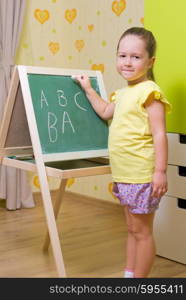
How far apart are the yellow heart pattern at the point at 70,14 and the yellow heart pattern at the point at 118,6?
1.54 feet

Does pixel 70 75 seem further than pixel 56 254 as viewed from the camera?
Yes

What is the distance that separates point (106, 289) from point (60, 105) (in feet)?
2.54

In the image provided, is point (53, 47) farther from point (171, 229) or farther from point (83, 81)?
point (171, 229)

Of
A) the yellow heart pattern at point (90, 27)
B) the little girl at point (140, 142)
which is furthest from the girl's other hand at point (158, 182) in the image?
the yellow heart pattern at point (90, 27)

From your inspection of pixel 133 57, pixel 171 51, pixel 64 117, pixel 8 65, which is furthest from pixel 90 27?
pixel 133 57

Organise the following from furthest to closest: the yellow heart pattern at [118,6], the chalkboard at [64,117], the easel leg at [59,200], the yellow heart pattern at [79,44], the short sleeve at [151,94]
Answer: the yellow heart pattern at [79,44], the yellow heart pattern at [118,6], the easel leg at [59,200], the chalkboard at [64,117], the short sleeve at [151,94]

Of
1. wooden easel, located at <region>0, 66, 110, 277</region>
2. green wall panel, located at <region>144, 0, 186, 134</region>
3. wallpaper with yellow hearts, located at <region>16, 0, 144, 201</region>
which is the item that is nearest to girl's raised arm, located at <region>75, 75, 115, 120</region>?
wooden easel, located at <region>0, 66, 110, 277</region>

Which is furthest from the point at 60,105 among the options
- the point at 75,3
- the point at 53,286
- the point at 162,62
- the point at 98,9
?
the point at 75,3

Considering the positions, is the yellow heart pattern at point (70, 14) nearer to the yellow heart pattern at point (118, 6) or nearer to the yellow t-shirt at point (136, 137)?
the yellow heart pattern at point (118, 6)

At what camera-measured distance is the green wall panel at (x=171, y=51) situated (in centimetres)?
213

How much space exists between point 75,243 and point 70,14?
Answer: 6.14 feet

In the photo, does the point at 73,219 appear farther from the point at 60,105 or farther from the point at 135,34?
the point at 135,34

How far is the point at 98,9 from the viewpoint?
330 centimetres

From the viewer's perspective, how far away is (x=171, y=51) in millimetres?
2178
